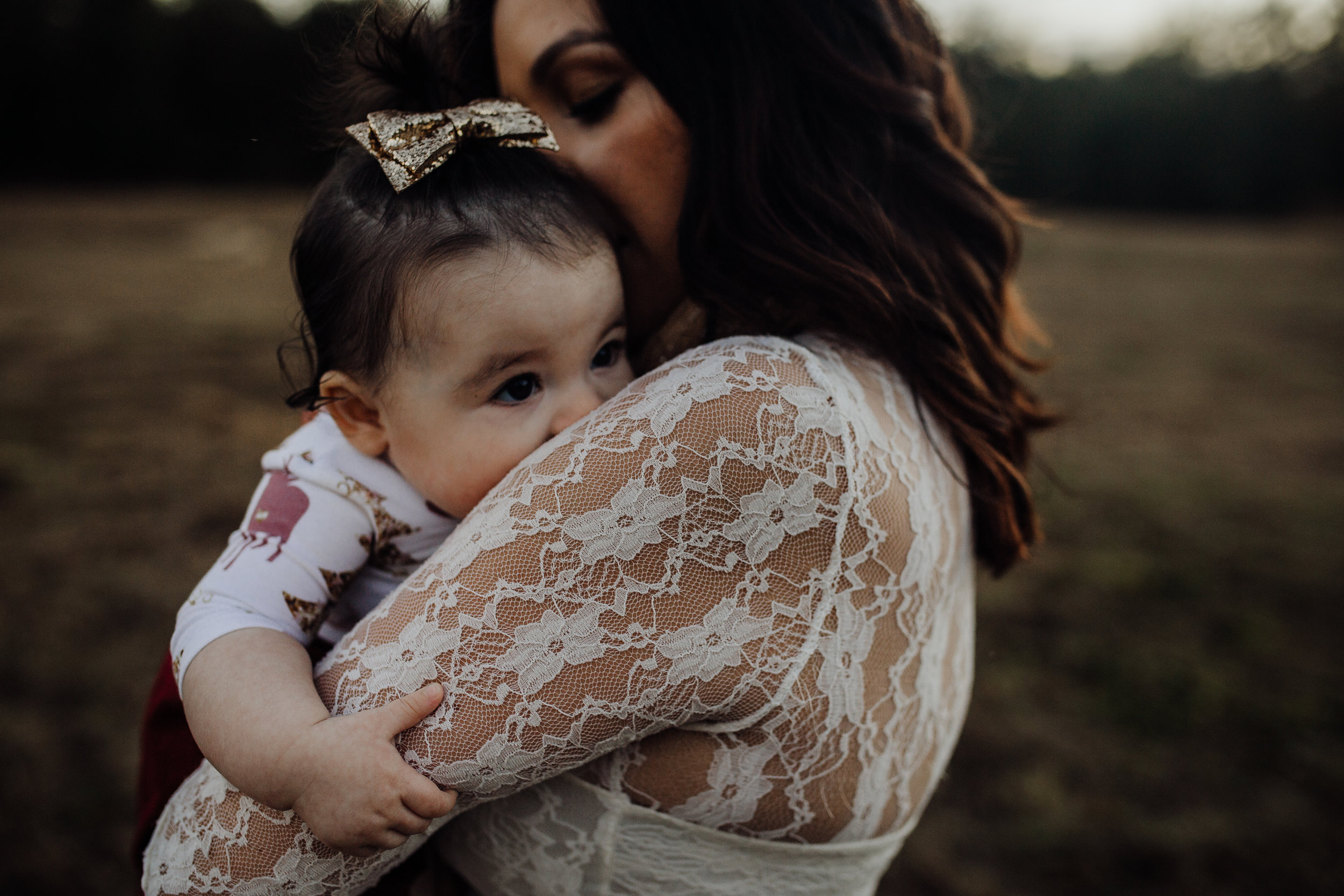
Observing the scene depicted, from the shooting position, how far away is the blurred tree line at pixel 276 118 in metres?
19.9

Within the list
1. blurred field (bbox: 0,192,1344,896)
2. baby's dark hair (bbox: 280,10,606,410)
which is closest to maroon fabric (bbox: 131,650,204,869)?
baby's dark hair (bbox: 280,10,606,410)

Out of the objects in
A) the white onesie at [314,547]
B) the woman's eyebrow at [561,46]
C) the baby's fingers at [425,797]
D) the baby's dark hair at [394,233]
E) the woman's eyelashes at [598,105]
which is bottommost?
the baby's fingers at [425,797]

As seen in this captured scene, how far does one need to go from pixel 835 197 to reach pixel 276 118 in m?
23.4

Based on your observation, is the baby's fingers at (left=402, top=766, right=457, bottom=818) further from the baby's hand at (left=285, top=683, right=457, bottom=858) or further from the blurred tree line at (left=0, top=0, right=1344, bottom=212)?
the blurred tree line at (left=0, top=0, right=1344, bottom=212)

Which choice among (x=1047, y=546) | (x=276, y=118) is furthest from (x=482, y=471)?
(x=276, y=118)

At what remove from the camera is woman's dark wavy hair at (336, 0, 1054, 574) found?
1.30 metres

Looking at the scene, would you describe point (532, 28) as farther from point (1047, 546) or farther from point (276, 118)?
point (276, 118)

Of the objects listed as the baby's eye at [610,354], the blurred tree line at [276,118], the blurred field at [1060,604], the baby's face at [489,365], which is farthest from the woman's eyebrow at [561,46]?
the blurred tree line at [276,118]

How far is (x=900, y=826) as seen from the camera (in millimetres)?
1327

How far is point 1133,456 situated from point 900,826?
6648mm

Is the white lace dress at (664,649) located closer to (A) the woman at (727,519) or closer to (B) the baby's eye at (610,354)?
(A) the woman at (727,519)

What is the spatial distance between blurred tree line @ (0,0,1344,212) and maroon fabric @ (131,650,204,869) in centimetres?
1505

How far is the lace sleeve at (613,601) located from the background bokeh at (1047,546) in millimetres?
975

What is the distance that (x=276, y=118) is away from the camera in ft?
69.6
